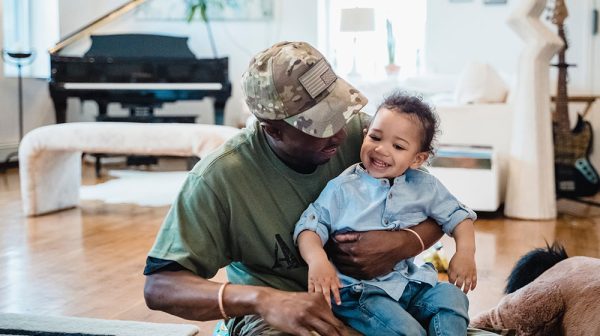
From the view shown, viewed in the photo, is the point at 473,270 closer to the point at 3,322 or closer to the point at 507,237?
the point at 3,322

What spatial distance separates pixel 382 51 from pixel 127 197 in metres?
3.46

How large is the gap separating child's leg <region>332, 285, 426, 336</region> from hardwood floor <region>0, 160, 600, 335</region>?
3.38 ft

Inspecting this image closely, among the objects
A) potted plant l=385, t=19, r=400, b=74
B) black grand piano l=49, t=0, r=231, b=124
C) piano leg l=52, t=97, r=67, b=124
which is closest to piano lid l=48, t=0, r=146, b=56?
black grand piano l=49, t=0, r=231, b=124

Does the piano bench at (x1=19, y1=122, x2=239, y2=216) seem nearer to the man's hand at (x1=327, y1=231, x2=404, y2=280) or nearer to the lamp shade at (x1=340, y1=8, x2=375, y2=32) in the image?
the man's hand at (x1=327, y1=231, x2=404, y2=280)

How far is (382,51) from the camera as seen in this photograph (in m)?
7.88

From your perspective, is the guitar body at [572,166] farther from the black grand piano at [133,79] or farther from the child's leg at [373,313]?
the child's leg at [373,313]

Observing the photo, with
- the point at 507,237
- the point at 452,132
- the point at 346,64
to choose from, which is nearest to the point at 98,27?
the point at 346,64

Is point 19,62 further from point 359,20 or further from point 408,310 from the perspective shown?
point 408,310

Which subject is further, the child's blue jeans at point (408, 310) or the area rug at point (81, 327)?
the area rug at point (81, 327)

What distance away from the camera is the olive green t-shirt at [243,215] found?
1.47m

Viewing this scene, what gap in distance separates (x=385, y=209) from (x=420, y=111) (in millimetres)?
217

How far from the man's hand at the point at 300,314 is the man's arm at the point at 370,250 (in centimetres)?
23

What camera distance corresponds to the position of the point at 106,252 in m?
3.63

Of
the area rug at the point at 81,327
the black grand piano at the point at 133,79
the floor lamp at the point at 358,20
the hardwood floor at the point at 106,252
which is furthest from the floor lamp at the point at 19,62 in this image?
the area rug at the point at 81,327
